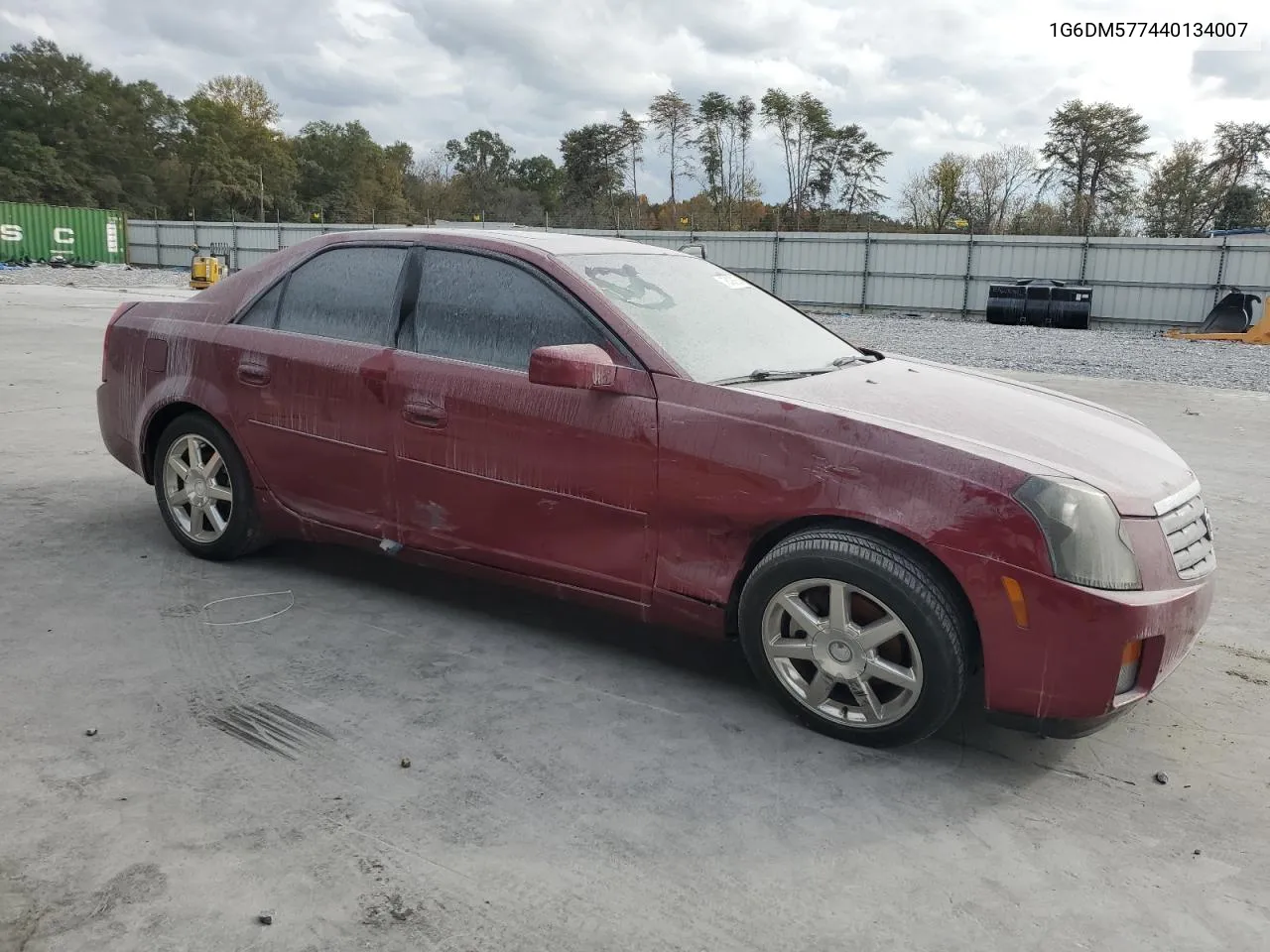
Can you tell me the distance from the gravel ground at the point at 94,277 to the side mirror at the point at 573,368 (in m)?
32.4

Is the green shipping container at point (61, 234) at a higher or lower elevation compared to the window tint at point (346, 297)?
higher

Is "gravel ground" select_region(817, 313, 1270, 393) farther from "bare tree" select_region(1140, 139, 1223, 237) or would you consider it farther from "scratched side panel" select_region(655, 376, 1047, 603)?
"bare tree" select_region(1140, 139, 1223, 237)

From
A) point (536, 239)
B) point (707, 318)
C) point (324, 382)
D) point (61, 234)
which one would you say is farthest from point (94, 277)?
point (707, 318)

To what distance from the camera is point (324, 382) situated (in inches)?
159

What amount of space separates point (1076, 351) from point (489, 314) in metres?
18.7

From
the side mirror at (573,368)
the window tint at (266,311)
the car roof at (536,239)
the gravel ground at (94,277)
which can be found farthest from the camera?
the gravel ground at (94,277)

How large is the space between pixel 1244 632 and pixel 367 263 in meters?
3.97

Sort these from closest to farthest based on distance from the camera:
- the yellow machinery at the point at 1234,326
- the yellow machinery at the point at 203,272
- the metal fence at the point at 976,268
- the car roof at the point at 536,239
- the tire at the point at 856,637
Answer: the tire at the point at 856,637
the car roof at the point at 536,239
the yellow machinery at the point at 1234,326
the metal fence at the point at 976,268
the yellow machinery at the point at 203,272

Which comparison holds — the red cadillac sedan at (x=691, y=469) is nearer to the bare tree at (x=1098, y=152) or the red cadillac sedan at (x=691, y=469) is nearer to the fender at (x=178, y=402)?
the fender at (x=178, y=402)

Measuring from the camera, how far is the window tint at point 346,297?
4.02 meters

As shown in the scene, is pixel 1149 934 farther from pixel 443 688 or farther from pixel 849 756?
pixel 443 688

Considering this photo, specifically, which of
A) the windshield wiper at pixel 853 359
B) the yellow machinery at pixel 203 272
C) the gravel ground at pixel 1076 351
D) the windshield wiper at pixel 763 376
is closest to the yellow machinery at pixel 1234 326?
the gravel ground at pixel 1076 351

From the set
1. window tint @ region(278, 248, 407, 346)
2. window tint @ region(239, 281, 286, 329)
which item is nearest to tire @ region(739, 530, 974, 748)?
window tint @ region(278, 248, 407, 346)

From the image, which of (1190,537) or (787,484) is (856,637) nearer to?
(787,484)
